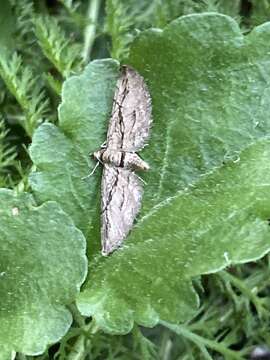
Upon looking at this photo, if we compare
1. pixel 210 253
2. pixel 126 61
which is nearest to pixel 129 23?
pixel 126 61

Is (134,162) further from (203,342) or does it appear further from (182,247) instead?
(203,342)

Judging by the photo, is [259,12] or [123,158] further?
[259,12]

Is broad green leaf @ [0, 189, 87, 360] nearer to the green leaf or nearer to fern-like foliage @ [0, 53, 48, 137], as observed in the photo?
the green leaf

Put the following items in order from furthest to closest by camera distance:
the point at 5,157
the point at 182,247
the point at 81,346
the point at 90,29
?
Answer: the point at 90,29
the point at 5,157
the point at 81,346
the point at 182,247

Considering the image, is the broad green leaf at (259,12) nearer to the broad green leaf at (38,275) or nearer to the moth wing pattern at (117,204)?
the moth wing pattern at (117,204)

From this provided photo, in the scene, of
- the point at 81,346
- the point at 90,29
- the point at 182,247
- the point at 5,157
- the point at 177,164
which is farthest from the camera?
the point at 90,29

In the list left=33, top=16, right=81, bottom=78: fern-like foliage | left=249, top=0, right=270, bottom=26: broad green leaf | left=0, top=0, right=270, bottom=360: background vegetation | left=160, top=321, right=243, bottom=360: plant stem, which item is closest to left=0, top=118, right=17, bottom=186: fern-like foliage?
left=0, top=0, right=270, bottom=360: background vegetation

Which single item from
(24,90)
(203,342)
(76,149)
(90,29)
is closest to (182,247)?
(76,149)

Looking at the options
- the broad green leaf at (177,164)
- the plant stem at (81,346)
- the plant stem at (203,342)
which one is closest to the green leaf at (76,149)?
the broad green leaf at (177,164)
